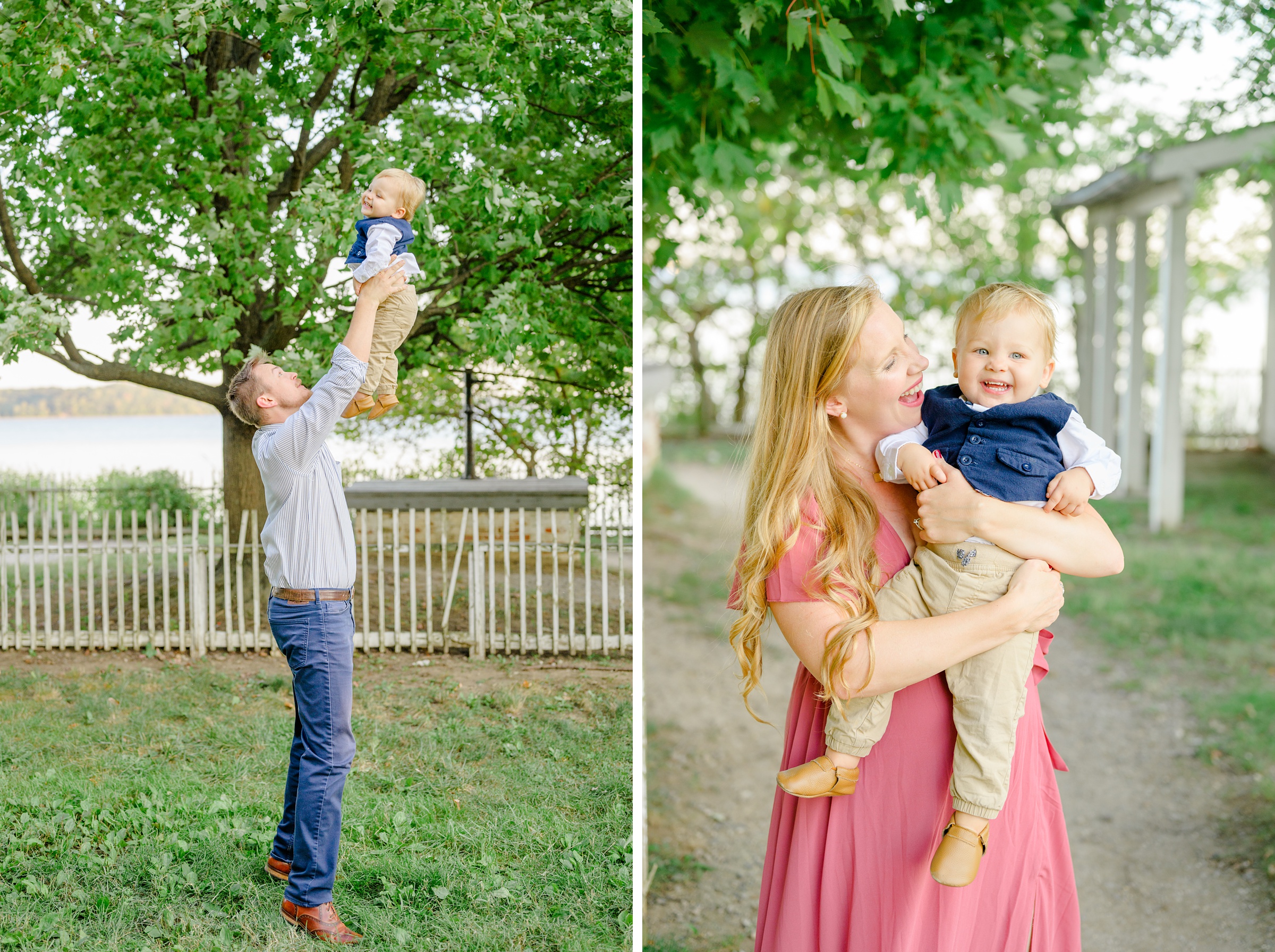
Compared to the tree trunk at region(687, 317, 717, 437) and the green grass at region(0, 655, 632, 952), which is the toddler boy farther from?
the tree trunk at region(687, 317, 717, 437)

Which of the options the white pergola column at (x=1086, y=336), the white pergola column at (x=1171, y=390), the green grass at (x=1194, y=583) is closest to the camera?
the green grass at (x=1194, y=583)

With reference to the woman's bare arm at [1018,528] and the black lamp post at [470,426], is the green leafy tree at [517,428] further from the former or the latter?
the woman's bare arm at [1018,528]

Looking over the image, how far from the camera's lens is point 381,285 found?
2.05 metres

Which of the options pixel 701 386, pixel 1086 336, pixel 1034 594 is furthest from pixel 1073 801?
pixel 701 386

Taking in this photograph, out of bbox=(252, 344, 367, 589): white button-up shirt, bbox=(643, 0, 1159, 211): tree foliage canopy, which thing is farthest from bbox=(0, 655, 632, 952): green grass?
bbox=(643, 0, 1159, 211): tree foliage canopy

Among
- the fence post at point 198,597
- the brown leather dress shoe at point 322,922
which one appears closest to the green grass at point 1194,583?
the brown leather dress shoe at point 322,922

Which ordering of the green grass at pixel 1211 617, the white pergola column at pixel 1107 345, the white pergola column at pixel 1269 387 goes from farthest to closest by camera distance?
1. the white pergola column at pixel 1269 387
2. the white pergola column at pixel 1107 345
3. the green grass at pixel 1211 617

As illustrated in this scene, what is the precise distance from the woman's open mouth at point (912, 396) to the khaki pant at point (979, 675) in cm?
28

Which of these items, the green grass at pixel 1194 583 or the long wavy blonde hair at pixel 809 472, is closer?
the long wavy blonde hair at pixel 809 472

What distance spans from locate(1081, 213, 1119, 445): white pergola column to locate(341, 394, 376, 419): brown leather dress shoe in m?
10.8

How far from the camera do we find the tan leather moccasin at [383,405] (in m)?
2.15

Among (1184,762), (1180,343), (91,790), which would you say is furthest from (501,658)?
(1180,343)

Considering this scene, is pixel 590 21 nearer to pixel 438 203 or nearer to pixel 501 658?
pixel 438 203

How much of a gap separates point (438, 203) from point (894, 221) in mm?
11075
